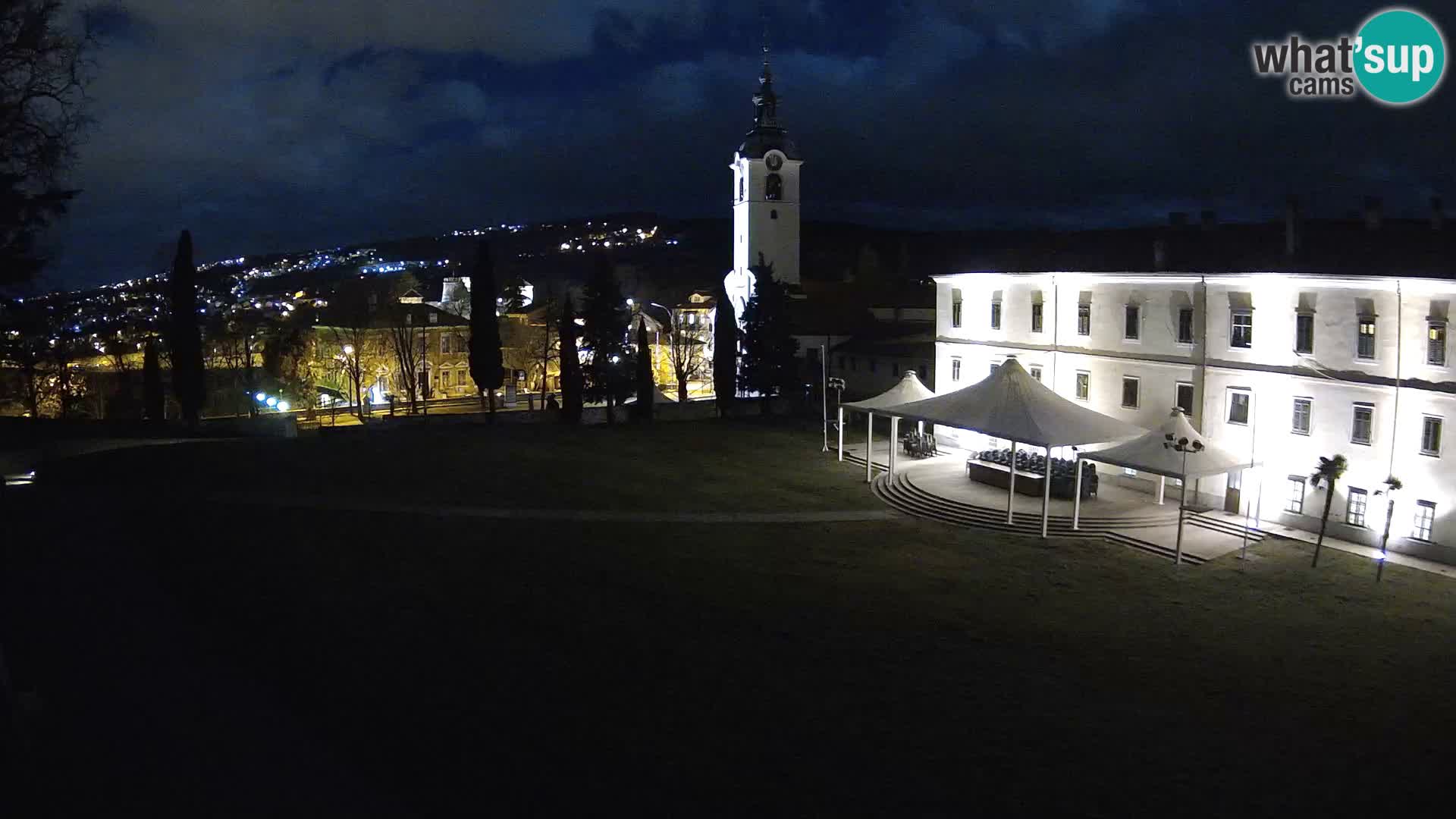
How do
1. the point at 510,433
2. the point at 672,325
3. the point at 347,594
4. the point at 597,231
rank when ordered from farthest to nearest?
the point at 597,231 → the point at 672,325 → the point at 510,433 → the point at 347,594

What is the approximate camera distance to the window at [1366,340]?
20.4 metres

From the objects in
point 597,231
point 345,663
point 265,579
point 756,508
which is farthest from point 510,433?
point 597,231

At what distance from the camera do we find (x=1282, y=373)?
859 inches

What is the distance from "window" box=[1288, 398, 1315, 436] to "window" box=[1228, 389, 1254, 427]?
40.7 inches

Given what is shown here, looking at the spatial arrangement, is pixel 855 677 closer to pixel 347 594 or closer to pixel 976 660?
pixel 976 660

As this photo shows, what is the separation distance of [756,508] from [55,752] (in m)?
15.2

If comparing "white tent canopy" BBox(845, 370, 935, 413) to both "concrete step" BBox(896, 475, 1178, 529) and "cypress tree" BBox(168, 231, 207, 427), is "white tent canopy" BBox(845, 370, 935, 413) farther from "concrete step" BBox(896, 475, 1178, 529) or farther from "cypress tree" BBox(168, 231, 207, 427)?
"cypress tree" BBox(168, 231, 207, 427)

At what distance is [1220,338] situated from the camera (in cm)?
2328

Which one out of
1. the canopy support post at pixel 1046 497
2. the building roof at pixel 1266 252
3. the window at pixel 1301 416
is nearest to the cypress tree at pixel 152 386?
the building roof at pixel 1266 252

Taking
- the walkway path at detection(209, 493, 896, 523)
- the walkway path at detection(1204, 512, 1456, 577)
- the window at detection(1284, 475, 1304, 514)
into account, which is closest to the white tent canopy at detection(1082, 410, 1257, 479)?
the window at detection(1284, 475, 1304, 514)

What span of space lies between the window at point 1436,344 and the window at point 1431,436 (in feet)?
3.81

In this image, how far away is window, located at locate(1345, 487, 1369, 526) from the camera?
814 inches

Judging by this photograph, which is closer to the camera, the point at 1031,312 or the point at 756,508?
the point at 756,508

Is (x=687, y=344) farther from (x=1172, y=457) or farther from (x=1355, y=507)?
(x=1355, y=507)
